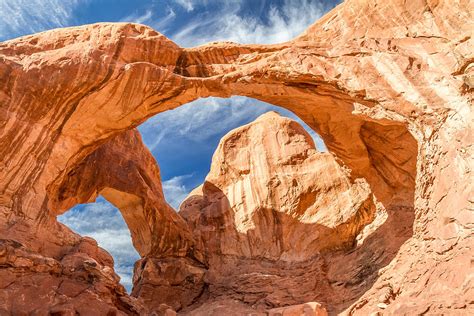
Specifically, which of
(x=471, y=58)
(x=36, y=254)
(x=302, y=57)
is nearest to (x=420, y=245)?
(x=471, y=58)

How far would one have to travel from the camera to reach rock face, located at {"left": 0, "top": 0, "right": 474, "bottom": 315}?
1088cm

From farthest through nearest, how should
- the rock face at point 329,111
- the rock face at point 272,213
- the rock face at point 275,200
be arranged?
1. the rock face at point 275,200
2. the rock face at point 272,213
3. the rock face at point 329,111

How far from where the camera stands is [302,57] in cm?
1417

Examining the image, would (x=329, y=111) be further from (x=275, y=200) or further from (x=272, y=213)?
(x=272, y=213)

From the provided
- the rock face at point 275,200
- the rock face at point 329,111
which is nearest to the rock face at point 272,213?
the rock face at point 275,200

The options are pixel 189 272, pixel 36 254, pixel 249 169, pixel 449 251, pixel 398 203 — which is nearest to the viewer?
pixel 449 251

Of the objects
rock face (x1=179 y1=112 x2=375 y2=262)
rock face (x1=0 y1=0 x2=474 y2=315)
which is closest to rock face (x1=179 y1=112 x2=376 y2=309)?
rock face (x1=179 y1=112 x2=375 y2=262)

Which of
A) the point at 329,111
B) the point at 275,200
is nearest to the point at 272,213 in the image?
the point at 275,200

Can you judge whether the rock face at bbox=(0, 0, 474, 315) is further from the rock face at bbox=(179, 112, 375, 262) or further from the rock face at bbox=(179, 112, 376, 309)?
the rock face at bbox=(179, 112, 375, 262)

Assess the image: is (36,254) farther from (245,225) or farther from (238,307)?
(245,225)

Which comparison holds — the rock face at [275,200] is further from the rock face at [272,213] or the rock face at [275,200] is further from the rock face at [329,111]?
the rock face at [329,111]

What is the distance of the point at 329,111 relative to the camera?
1552 cm

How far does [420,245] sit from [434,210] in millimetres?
1167

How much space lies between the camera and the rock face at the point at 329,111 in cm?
1088
